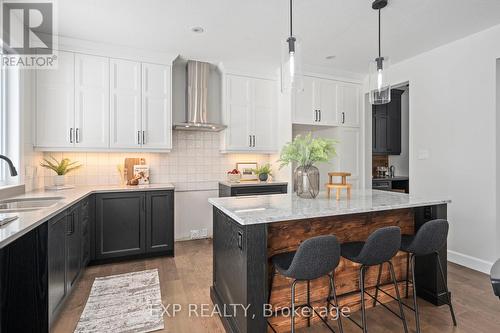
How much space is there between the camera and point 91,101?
133 inches

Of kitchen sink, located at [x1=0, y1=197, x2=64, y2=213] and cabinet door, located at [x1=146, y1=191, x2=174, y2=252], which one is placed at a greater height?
kitchen sink, located at [x1=0, y1=197, x2=64, y2=213]

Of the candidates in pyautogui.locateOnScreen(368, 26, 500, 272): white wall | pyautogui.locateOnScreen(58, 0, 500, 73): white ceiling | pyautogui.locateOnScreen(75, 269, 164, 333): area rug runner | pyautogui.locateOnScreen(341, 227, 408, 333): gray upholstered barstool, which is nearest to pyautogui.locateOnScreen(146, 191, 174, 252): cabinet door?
pyautogui.locateOnScreen(75, 269, 164, 333): area rug runner

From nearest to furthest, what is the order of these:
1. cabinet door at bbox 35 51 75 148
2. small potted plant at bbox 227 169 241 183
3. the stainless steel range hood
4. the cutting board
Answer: cabinet door at bbox 35 51 75 148
the cutting board
the stainless steel range hood
small potted plant at bbox 227 169 241 183

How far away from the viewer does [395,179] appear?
5258mm

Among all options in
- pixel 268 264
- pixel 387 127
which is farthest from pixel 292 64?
pixel 387 127

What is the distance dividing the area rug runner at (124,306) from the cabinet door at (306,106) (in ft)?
9.89

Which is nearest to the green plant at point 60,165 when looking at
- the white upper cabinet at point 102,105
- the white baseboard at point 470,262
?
the white upper cabinet at point 102,105

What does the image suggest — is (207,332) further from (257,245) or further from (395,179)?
(395,179)

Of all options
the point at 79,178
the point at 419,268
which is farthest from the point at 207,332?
the point at 79,178

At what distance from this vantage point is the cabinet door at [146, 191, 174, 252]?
3.40 m

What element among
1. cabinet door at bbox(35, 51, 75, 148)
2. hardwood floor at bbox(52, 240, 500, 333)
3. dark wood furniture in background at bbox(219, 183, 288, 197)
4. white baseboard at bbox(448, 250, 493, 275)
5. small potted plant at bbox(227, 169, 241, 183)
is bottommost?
hardwood floor at bbox(52, 240, 500, 333)

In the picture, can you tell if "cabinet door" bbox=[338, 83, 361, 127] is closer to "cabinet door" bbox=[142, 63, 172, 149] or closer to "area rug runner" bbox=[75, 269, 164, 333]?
"cabinet door" bbox=[142, 63, 172, 149]

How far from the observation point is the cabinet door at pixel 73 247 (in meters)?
2.33

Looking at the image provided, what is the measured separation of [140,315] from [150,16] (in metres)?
2.84
